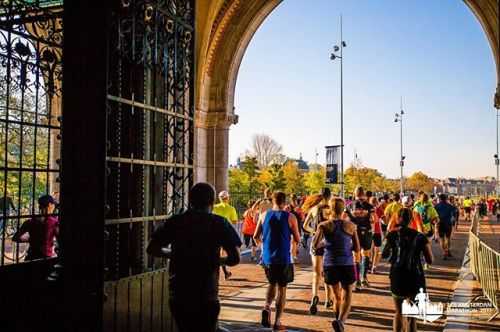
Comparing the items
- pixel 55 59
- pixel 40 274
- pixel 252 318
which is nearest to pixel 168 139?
pixel 55 59

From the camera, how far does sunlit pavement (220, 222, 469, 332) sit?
24.5ft

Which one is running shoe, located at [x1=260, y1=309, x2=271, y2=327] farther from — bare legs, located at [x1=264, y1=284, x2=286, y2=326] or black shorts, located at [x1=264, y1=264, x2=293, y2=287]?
black shorts, located at [x1=264, y1=264, x2=293, y2=287]

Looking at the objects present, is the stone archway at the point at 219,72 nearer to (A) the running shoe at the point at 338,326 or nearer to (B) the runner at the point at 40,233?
(B) the runner at the point at 40,233

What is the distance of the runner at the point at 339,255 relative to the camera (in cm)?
686

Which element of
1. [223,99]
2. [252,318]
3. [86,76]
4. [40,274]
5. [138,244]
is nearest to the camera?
[86,76]

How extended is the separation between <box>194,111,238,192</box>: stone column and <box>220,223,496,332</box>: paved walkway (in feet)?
11.0

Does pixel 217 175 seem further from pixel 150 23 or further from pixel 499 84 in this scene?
pixel 150 23

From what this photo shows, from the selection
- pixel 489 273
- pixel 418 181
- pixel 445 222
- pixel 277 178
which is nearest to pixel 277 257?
pixel 489 273

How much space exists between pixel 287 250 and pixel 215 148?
9.11 m

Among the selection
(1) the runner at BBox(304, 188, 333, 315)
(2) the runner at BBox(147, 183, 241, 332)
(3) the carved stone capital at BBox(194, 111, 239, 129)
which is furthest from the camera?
(3) the carved stone capital at BBox(194, 111, 239, 129)

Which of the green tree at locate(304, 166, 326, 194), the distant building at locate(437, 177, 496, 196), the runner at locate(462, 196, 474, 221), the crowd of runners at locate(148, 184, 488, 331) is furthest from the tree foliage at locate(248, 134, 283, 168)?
the distant building at locate(437, 177, 496, 196)

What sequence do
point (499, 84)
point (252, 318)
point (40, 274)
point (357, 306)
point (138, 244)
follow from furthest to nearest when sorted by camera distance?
point (499, 84) → point (357, 306) → point (252, 318) → point (40, 274) → point (138, 244)

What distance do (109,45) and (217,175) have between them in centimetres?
1113

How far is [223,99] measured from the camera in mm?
16062
